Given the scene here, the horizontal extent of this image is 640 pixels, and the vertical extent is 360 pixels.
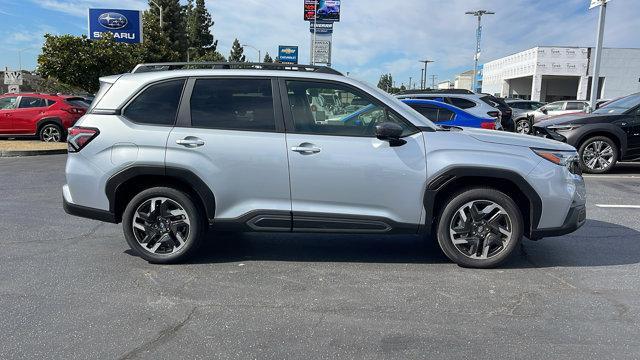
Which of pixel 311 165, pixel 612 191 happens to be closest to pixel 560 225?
pixel 311 165

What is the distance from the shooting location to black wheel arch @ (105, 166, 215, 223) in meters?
4.54

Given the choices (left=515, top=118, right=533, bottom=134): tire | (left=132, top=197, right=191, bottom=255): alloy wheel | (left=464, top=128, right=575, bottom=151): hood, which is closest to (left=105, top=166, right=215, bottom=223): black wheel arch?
(left=132, top=197, right=191, bottom=255): alloy wheel

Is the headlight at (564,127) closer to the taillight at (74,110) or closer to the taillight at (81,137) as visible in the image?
the taillight at (81,137)

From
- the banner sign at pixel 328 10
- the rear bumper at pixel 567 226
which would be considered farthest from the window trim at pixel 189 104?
the banner sign at pixel 328 10

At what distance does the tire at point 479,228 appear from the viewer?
14.9ft

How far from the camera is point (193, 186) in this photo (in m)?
4.55

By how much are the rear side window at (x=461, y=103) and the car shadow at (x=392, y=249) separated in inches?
226

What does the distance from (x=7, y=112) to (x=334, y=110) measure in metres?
14.7

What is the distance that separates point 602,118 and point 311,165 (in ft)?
27.7

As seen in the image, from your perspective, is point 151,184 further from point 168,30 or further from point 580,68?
point 580,68

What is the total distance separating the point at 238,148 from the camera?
447 cm

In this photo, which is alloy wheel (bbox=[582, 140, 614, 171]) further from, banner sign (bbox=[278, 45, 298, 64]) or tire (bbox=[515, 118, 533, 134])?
banner sign (bbox=[278, 45, 298, 64])

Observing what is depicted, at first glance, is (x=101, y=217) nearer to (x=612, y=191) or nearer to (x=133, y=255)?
(x=133, y=255)

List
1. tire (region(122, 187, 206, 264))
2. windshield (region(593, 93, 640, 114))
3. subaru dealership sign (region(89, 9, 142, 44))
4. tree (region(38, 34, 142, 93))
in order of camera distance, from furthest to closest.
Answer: subaru dealership sign (region(89, 9, 142, 44)) < tree (region(38, 34, 142, 93)) < windshield (region(593, 93, 640, 114)) < tire (region(122, 187, 206, 264))
